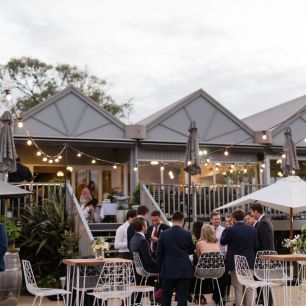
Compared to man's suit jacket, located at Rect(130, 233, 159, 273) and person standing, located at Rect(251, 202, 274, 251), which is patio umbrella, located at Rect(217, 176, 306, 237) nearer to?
person standing, located at Rect(251, 202, 274, 251)

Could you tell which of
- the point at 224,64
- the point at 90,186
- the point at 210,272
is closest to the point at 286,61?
the point at 224,64

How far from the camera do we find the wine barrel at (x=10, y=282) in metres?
10.7

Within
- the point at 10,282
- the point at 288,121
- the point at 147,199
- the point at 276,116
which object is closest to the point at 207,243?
the point at 10,282

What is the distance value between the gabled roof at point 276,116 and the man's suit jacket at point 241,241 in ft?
34.6

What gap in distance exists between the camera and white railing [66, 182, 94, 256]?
1261cm

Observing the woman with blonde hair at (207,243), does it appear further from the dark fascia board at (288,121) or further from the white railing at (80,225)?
the dark fascia board at (288,121)

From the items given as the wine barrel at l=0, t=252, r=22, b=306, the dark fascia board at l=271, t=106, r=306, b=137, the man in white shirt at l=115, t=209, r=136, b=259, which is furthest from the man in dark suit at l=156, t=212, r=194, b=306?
the dark fascia board at l=271, t=106, r=306, b=137

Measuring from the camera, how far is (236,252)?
9680 millimetres

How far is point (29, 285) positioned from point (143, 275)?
1.90 metres

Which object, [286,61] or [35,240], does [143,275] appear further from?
[286,61]

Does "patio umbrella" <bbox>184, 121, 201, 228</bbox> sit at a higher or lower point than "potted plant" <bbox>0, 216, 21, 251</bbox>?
higher

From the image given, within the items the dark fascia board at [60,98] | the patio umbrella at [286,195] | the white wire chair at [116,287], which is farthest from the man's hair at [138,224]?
the dark fascia board at [60,98]

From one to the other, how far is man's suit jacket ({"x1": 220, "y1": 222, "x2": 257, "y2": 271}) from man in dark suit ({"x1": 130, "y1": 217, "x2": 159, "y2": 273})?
128 cm

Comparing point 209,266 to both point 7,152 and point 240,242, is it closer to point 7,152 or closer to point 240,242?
point 240,242
